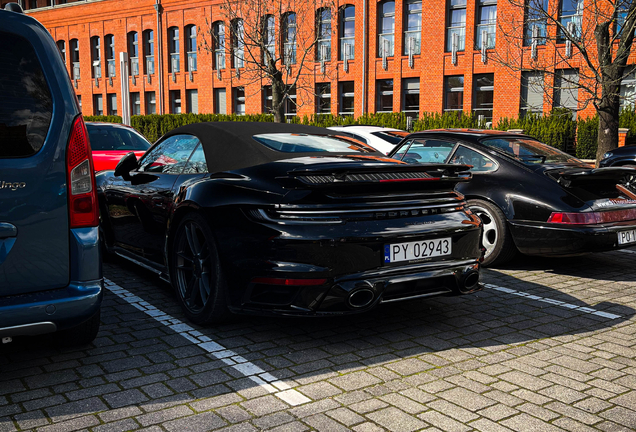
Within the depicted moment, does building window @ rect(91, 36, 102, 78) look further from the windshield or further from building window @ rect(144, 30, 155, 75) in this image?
the windshield

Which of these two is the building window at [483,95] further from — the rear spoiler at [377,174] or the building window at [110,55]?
the building window at [110,55]

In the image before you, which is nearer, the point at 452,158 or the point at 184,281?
the point at 184,281

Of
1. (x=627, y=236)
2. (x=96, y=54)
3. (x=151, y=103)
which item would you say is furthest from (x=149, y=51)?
(x=627, y=236)

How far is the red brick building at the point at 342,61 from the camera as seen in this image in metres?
28.2

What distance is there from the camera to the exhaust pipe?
383 cm

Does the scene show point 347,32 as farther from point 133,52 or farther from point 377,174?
point 377,174

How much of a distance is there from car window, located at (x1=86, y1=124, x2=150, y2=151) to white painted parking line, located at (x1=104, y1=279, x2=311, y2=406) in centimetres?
534

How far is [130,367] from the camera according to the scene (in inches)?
147

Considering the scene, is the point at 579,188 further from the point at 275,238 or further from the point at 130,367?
the point at 130,367

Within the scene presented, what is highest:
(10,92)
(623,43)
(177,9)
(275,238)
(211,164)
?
(177,9)

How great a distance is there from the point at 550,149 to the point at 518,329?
3.41m

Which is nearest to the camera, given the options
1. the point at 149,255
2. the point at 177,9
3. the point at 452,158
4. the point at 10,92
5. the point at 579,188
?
the point at 10,92

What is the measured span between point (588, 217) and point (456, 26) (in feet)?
81.6

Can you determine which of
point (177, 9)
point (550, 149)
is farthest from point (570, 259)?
point (177, 9)
